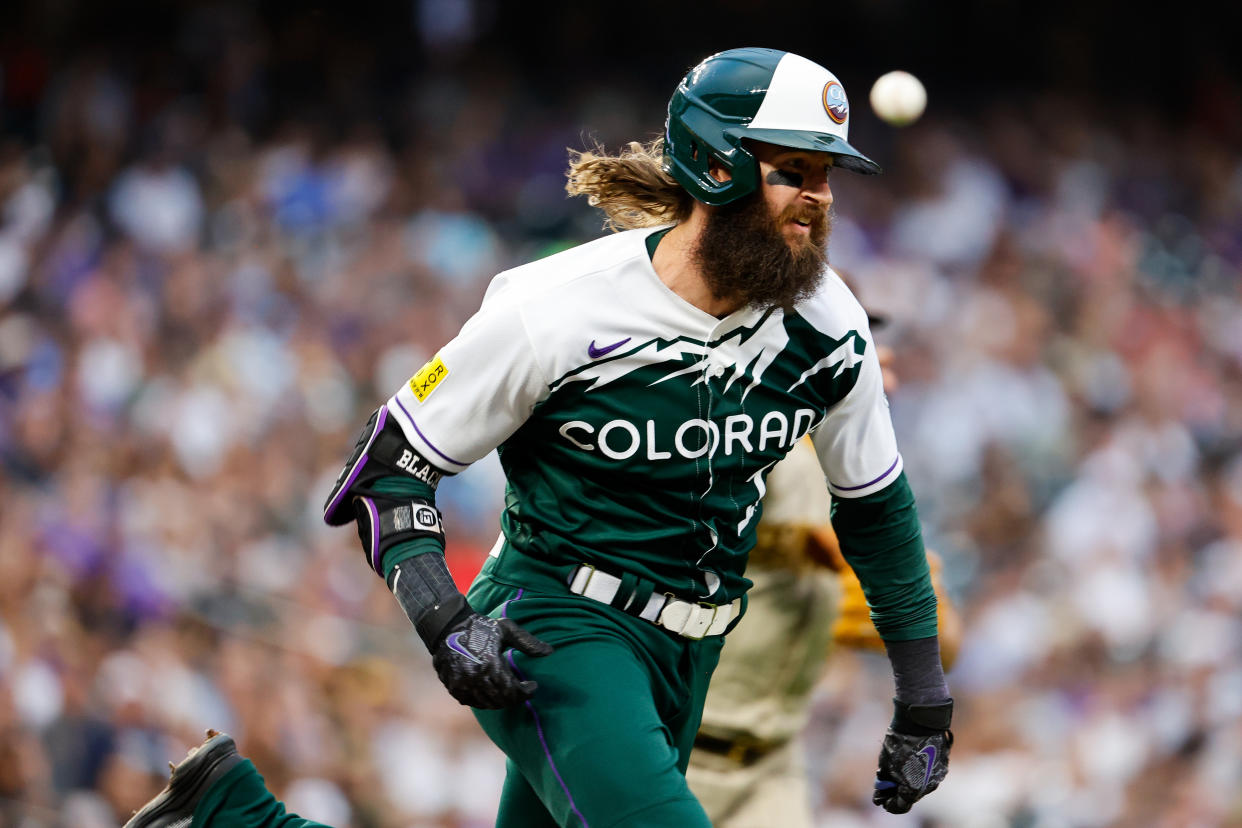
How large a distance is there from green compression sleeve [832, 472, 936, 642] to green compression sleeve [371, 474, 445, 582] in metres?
Answer: 0.99

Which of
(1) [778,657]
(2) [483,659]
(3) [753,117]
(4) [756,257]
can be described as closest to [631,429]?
(4) [756,257]

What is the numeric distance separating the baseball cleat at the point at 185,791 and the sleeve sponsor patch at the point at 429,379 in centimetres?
115

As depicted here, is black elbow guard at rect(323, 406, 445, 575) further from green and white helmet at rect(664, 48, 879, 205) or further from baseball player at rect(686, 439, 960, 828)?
baseball player at rect(686, 439, 960, 828)

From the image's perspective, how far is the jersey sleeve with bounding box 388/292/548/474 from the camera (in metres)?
3.01

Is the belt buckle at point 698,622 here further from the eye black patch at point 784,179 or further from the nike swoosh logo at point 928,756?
the eye black patch at point 784,179

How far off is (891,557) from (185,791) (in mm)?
1765

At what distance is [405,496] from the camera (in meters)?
3.07

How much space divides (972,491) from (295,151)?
16.5 ft

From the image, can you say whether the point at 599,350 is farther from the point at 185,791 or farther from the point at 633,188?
the point at 185,791

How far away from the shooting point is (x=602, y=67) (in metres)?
11.0

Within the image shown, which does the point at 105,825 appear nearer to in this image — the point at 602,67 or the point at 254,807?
the point at 254,807

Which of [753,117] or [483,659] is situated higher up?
[753,117]

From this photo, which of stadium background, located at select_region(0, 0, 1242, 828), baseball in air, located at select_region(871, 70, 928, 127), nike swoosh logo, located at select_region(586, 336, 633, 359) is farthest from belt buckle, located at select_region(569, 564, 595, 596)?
stadium background, located at select_region(0, 0, 1242, 828)

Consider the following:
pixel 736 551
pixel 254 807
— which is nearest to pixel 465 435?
pixel 736 551
